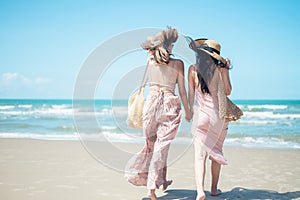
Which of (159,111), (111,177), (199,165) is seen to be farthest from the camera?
(111,177)

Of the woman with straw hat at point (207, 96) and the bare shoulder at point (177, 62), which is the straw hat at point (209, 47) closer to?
the woman with straw hat at point (207, 96)

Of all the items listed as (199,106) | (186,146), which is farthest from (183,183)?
(186,146)

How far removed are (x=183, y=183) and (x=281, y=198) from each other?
1.37 meters

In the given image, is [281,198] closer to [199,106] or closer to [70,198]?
[199,106]

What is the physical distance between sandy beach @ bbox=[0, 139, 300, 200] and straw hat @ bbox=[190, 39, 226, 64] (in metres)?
1.75

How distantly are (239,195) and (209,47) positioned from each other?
193cm

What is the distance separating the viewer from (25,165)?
5.96m

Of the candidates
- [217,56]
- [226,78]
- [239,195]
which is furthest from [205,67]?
[239,195]

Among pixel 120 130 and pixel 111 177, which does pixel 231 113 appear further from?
pixel 120 130

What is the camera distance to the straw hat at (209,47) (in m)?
3.75

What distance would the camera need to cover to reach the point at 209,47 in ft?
12.5

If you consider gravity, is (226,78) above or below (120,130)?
above

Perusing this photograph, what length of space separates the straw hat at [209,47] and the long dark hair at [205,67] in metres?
0.05

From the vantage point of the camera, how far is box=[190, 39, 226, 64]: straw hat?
3.75 meters
